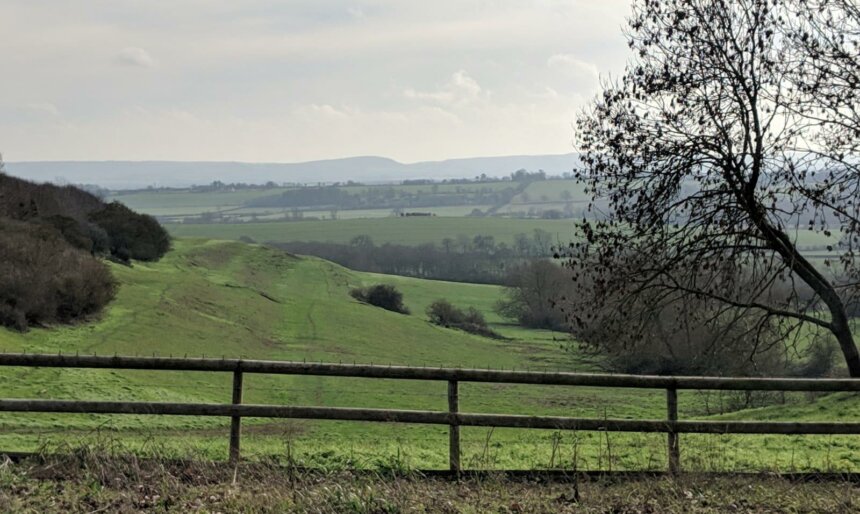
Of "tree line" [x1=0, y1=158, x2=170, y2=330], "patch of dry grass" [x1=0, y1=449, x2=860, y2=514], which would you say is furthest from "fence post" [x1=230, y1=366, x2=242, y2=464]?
"tree line" [x1=0, y1=158, x2=170, y2=330]

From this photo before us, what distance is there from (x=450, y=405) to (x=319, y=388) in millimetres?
23825

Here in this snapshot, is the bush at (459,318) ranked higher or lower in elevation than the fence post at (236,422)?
lower

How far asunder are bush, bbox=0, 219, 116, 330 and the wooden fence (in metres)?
24.5

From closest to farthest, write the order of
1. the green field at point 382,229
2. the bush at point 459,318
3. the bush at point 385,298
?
1. the bush at point 459,318
2. the bush at point 385,298
3. the green field at point 382,229

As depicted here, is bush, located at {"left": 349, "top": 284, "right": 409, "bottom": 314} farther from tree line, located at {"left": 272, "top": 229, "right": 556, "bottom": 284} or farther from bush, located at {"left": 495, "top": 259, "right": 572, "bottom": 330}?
tree line, located at {"left": 272, "top": 229, "right": 556, "bottom": 284}

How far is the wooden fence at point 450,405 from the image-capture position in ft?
28.1

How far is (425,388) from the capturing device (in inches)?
1377

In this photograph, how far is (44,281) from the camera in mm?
32531

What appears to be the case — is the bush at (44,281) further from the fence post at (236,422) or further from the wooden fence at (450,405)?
the fence post at (236,422)

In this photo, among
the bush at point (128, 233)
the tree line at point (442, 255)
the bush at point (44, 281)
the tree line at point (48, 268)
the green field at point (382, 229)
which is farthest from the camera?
the green field at point (382, 229)

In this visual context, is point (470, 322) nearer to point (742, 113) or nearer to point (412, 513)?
point (742, 113)

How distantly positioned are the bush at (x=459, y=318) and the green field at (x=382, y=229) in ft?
219

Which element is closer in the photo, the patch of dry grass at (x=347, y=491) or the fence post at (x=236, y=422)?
the patch of dry grass at (x=347, y=491)

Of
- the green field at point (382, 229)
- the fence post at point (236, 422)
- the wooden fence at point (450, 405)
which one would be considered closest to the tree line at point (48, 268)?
the wooden fence at point (450, 405)
